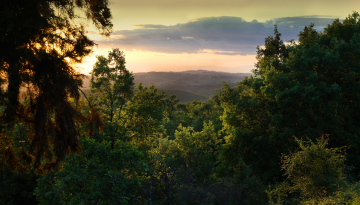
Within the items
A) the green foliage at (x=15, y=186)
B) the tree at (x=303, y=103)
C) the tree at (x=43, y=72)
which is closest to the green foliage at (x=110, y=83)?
the green foliage at (x=15, y=186)

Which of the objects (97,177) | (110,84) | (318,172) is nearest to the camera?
(97,177)

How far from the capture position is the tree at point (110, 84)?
19375 mm

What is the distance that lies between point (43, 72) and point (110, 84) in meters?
14.7

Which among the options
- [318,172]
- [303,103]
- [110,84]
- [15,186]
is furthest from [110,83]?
[303,103]

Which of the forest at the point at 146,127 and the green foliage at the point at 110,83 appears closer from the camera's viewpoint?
the forest at the point at 146,127

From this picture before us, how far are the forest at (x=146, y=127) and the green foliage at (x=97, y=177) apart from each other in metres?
0.05

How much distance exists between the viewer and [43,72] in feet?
17.6

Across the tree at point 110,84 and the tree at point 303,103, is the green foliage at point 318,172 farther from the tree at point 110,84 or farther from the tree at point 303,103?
the tree at point 110,84

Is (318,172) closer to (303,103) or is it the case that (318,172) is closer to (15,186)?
(303,103)

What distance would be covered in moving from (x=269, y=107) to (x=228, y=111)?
4.24m

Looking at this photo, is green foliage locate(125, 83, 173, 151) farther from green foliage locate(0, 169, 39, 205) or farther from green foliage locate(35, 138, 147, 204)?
green foliage locate(0, 169, 39, 205)

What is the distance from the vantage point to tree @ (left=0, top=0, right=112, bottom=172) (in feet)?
15.6

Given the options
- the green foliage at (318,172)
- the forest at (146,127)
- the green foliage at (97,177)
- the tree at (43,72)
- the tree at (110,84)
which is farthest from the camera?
the tree at (110,84)

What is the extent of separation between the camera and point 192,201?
1714 cm
